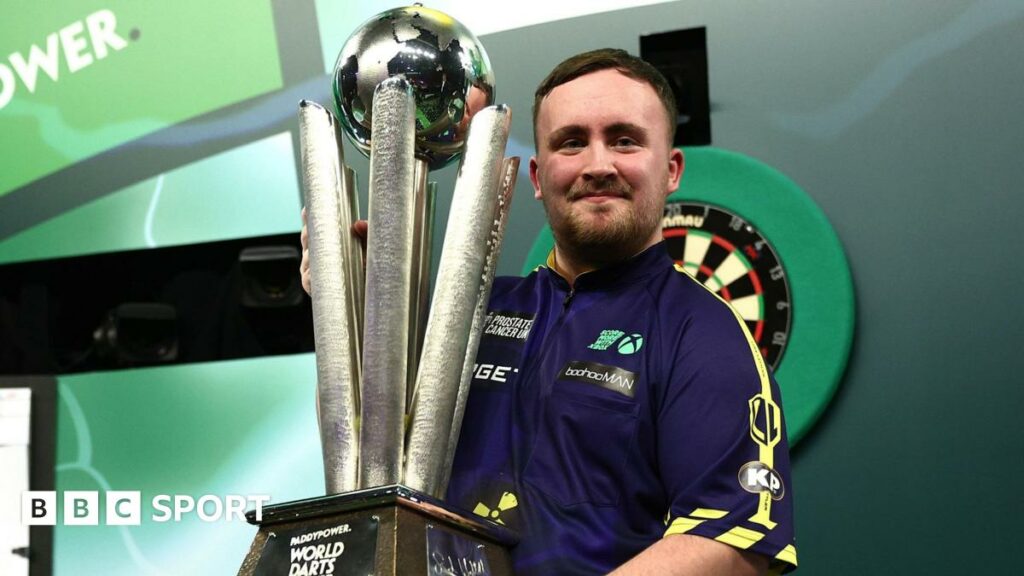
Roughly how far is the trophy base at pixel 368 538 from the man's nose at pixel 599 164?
53 centimetres

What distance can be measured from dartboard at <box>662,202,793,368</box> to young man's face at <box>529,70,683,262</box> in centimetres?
86

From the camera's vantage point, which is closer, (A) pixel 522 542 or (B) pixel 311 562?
(B) pixel 311 562

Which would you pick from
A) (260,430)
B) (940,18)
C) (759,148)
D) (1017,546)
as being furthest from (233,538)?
(940,18)

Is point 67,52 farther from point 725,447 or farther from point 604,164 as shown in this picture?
point 725,447

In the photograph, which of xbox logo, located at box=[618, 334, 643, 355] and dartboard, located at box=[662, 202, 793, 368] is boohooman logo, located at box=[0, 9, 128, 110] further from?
xbox logo, located at box=[618, 334, 643, 355]

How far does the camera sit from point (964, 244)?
2.54m

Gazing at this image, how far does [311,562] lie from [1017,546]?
159cm

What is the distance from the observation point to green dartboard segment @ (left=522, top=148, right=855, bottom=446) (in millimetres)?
2514

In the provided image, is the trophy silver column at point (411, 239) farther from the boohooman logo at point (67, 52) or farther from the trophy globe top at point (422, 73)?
the boohooman logo at point (67, 52)

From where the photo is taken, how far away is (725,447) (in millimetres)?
1524

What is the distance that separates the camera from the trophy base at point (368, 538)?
1.29m

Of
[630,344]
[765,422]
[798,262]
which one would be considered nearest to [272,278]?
[798,262]

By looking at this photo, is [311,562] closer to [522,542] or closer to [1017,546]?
[522,542]

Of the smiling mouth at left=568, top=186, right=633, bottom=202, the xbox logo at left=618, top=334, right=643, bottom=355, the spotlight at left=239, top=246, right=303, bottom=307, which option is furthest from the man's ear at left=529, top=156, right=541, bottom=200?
the spotlight at left=239, top=246, right=303, bottom=307
